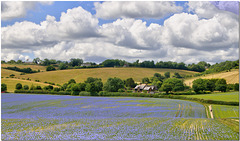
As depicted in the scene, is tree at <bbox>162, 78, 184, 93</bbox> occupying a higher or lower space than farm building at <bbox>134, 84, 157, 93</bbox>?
higher

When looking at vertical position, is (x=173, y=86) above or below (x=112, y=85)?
below

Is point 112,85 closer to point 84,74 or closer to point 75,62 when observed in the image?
point 84,74

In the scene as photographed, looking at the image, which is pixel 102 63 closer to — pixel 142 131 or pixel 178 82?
pixel 178 82

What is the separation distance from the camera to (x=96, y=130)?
25.6 m

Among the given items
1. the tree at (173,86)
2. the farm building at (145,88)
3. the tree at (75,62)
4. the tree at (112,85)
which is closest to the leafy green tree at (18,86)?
the tree at (112,85)

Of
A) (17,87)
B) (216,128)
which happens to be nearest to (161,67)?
(17,87)

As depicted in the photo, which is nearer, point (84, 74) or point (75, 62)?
point (84, 74)

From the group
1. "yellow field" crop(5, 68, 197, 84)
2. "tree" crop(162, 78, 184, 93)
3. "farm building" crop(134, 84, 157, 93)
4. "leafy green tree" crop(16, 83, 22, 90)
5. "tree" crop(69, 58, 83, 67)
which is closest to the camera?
"tree" crop(162, 78, 184, 93)

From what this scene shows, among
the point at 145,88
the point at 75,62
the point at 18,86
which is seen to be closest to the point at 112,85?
the point at 145,88

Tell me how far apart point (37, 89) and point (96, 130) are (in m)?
77.7

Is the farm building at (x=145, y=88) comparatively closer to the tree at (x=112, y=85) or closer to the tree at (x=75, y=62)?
the tree at (x=112, y=85)

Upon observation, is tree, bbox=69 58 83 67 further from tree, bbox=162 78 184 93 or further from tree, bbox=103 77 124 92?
tree, bbox=162 78 184 93

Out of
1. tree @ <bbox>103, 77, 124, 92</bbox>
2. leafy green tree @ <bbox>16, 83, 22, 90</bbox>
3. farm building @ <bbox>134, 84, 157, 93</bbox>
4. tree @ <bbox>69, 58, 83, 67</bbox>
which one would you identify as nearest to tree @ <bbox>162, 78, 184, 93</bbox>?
farm building @ <bbox>134, 84, 157, 93</bbox>

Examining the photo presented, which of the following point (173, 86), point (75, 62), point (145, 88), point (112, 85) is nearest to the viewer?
point (173, 86)
